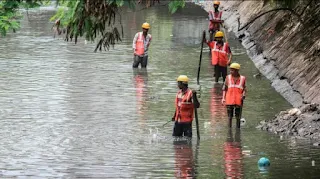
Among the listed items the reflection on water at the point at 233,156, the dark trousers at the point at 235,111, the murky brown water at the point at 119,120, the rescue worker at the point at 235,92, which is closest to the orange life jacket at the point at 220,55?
the murky brown water at the point at 119,120

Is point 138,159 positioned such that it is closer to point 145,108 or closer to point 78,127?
point 78,127

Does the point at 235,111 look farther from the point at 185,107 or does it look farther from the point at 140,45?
the point at 140,45

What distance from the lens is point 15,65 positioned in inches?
1240

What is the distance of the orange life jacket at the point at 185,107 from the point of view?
1984 cm

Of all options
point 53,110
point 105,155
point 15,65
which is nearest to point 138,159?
point 105,155

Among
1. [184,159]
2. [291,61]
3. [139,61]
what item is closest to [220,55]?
[291,61]

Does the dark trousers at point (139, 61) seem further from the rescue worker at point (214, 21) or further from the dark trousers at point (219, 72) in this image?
the rescue worker at point (214, 21)

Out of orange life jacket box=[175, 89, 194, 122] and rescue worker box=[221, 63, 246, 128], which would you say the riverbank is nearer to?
rescue worker box=[221, 63, 246, 128]

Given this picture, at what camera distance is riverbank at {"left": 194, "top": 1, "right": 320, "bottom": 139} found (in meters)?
21.4

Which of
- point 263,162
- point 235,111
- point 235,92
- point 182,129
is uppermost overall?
point 235,92

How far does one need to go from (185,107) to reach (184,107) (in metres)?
0.02

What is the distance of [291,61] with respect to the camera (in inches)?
1134

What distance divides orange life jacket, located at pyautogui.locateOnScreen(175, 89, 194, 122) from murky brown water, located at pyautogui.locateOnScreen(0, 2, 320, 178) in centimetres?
55

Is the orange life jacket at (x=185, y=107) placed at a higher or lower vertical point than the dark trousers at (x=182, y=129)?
higher
